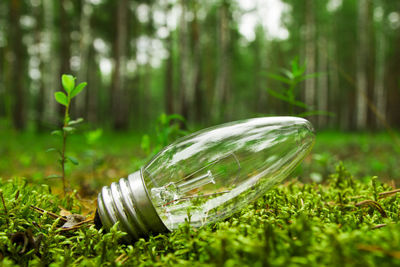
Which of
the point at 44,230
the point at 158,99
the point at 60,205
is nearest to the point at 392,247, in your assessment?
the point at 44,230

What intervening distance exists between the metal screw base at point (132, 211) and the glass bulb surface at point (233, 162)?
0.13m

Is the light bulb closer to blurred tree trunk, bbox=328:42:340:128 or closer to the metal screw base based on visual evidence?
the metal screw base

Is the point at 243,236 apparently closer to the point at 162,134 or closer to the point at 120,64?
the point at 162,134

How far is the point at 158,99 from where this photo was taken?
143ft

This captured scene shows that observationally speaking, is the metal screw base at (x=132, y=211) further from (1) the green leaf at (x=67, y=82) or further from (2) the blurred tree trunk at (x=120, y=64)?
(2) the blurred tree trunk at (x=120, y=64)

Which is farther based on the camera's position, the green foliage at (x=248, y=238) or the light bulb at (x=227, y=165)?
the light bulb at (x=227, y=165)

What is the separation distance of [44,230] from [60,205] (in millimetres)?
333

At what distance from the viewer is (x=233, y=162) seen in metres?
1.33

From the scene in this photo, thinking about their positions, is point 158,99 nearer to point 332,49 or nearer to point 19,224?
point 332,49

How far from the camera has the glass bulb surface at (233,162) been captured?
1299 mm

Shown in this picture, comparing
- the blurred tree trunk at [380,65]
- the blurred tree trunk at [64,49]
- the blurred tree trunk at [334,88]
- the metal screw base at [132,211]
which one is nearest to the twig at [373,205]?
the metal screw base at [132,211]

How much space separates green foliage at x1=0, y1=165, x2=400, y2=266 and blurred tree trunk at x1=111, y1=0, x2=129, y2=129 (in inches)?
413

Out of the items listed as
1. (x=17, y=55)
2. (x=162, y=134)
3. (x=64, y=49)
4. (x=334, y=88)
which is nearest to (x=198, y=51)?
(x=64, y=49)

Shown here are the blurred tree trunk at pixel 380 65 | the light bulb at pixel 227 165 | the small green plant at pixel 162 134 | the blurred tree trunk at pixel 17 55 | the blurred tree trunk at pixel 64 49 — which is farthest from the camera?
the blurred tree trunk at pixel 380 65
